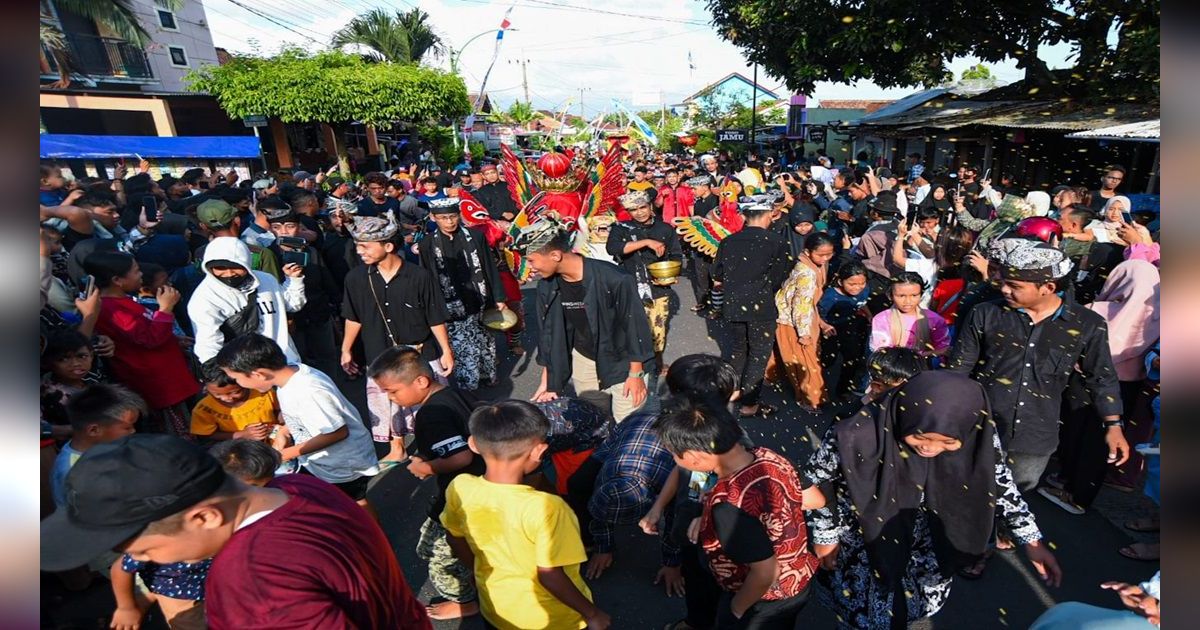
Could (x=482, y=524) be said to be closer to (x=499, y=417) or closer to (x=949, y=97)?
(x=499, y=417)

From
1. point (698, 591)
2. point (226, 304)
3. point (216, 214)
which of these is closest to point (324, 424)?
point (226, 304)

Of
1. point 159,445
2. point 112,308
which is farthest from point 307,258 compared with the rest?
point 159,445

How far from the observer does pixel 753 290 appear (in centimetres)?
458

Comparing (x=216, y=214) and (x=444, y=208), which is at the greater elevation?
(x=216, y=214)

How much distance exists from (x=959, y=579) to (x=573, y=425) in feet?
7.11

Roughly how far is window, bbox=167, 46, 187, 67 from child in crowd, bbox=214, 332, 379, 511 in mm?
26913

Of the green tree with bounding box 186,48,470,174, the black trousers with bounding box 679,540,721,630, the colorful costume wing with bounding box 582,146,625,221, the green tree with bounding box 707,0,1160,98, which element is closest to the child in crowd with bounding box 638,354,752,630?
the black trousers with bounding box 679,540,721,630

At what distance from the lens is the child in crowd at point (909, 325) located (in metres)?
3.71

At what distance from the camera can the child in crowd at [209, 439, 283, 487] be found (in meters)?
2.18

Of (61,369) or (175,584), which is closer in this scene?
(175,584)

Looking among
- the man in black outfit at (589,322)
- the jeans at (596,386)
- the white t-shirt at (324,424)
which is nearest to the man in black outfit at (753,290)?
the jeans at (596,386)

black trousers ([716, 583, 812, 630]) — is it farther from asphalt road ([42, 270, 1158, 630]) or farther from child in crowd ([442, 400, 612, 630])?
asphalt road ([42, 270, 1158, 630])

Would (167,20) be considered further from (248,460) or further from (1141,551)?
(1141,551)
